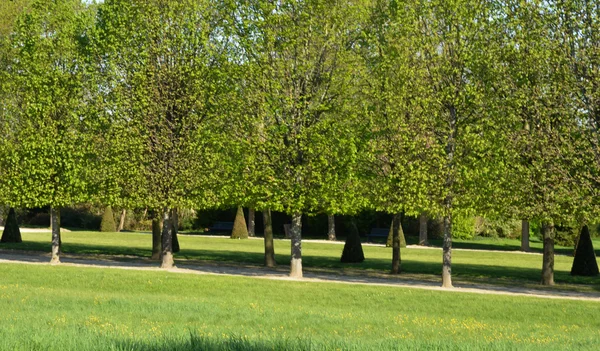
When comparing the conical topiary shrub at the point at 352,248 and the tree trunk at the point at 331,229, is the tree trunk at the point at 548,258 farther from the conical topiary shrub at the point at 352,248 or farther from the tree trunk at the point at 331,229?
the tree trunk at the point at 331,229

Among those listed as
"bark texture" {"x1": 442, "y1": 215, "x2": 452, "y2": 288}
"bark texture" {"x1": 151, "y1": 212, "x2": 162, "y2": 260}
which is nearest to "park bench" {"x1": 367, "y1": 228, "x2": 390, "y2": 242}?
"bark texture" {"x1": 151, "y1": 212, "x2": 162, "y2": 260}

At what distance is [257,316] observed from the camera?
19.4 metres

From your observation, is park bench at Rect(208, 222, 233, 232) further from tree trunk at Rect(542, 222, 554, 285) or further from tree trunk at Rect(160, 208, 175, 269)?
tree trunk at Rect(542, 222, 554, 285)

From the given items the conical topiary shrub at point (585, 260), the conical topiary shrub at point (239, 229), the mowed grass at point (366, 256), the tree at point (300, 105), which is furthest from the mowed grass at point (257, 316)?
the conical topiary shrub at point (239, 229)

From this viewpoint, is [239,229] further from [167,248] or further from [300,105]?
[300,105]

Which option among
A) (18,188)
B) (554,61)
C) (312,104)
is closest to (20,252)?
(18,188)

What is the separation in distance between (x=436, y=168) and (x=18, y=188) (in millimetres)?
18213

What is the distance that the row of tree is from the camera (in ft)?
94.7

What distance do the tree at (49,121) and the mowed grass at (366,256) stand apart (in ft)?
24.6

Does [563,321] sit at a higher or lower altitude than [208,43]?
lower

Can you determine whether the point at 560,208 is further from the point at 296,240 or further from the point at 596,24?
the point at 296,240

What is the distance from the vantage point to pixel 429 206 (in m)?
29.9

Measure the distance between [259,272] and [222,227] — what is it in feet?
120

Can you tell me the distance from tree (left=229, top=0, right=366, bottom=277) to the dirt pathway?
6.79 feet
